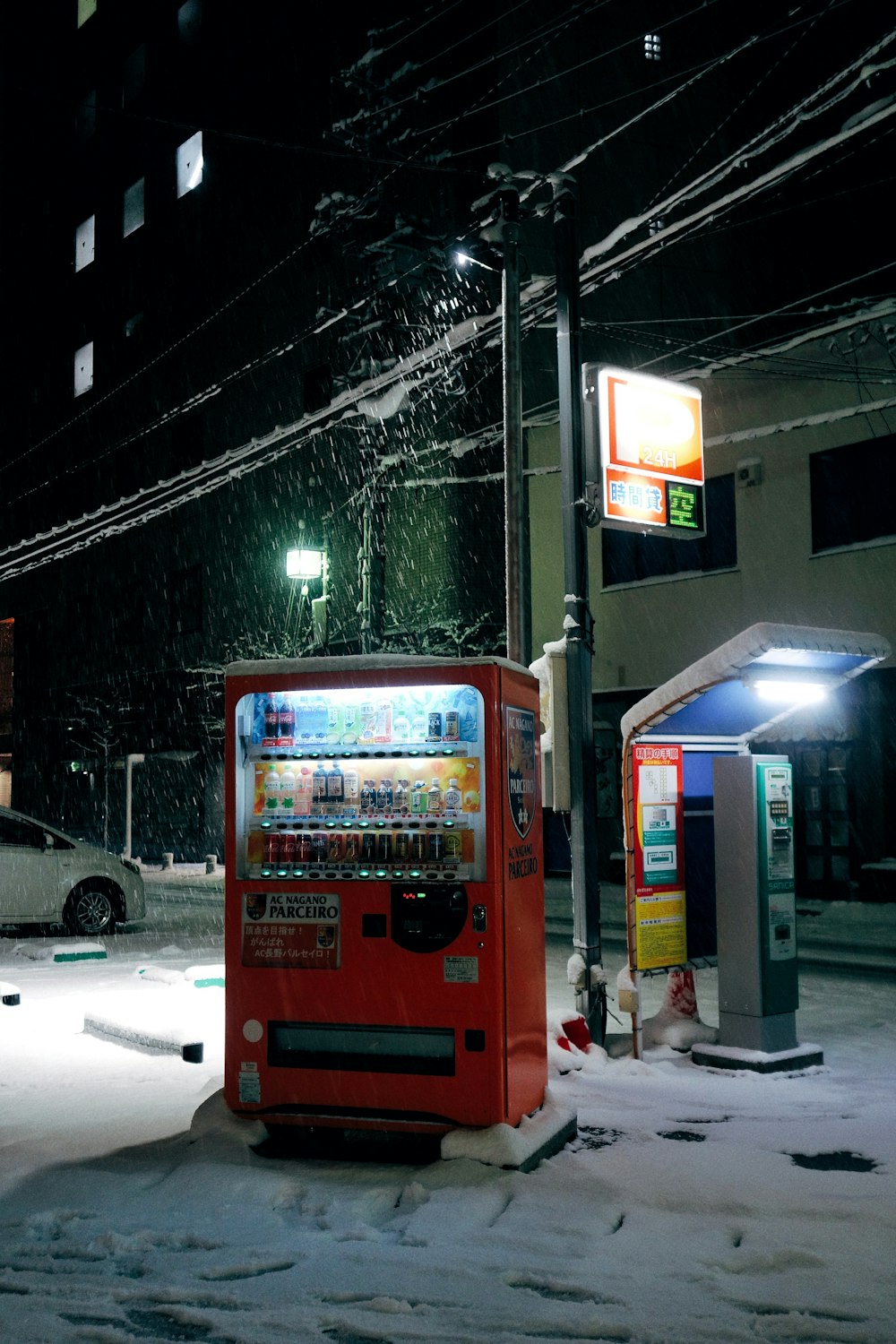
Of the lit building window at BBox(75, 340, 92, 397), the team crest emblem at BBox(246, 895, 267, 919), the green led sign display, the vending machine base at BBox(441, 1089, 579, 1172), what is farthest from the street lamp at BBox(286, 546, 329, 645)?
the lit building window at BBox(75, 340, 92, 397)

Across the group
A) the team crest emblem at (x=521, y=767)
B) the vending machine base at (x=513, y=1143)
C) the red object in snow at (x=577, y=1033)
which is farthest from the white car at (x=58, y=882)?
the vending machine base at (x=513, y=1143)

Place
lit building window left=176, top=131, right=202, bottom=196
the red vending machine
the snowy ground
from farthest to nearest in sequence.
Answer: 1. lit building window left=176, top=131, right=202, bottom=196
2. the red vending machine
3. the snowy ground

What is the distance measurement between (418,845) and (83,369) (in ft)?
133

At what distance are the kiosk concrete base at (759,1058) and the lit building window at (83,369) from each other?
38.9 m

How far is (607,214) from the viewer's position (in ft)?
86.5

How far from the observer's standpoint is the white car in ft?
52.0

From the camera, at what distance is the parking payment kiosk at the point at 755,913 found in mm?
8086

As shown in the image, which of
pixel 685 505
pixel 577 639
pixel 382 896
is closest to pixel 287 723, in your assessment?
pixel 382 896

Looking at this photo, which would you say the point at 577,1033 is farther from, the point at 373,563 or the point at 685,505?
the point at 373,563

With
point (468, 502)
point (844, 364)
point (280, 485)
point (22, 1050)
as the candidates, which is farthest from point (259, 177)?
point (22, 1050)

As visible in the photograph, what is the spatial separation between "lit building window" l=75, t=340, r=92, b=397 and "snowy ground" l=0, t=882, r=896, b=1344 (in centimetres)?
3815

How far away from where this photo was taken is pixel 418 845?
21.1 feet

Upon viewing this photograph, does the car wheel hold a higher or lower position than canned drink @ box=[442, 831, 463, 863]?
lower

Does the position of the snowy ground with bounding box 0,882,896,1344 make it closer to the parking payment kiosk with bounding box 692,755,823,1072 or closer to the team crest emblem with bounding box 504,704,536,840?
the parking payment kiosk with bounding box 692,755,823,1072
